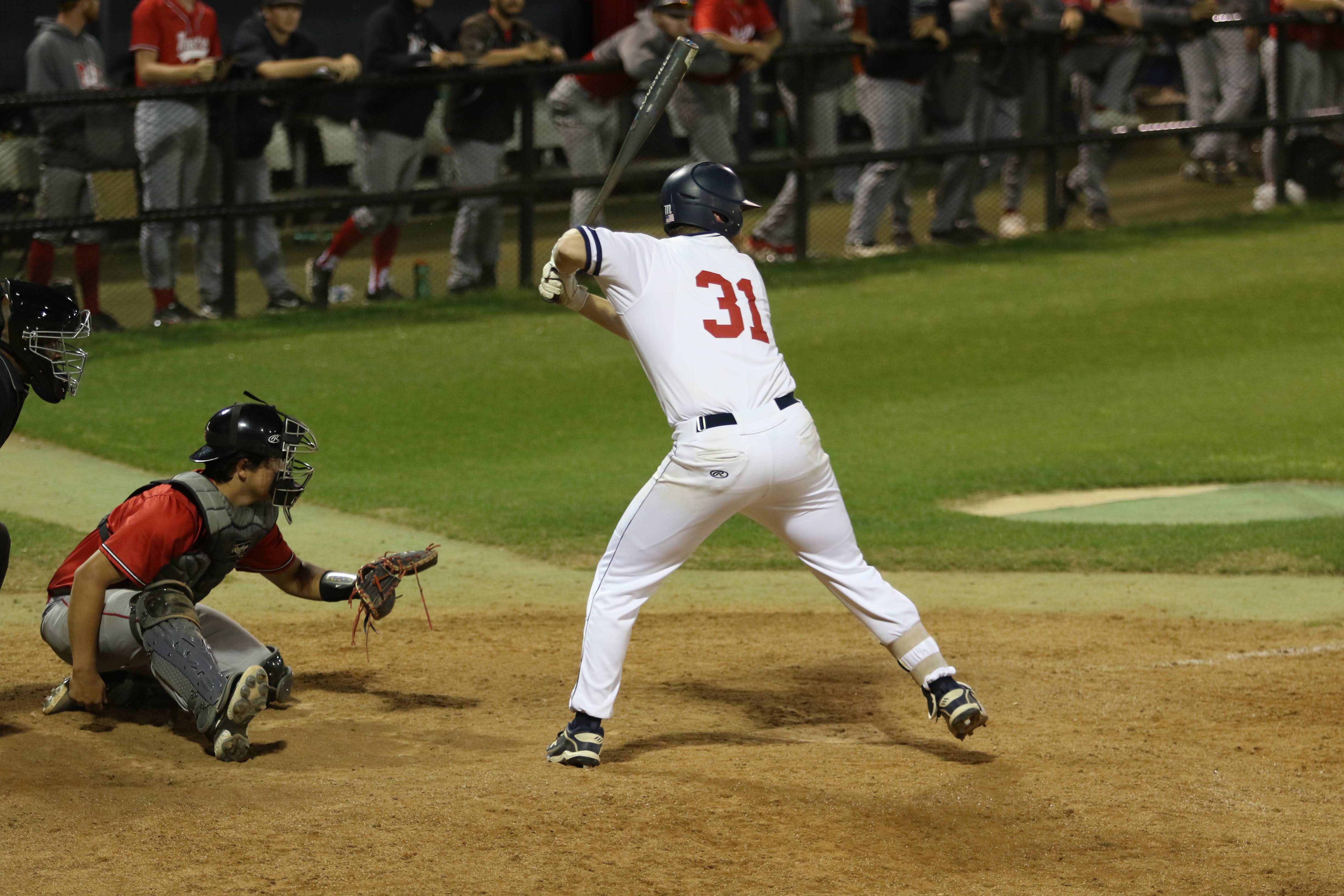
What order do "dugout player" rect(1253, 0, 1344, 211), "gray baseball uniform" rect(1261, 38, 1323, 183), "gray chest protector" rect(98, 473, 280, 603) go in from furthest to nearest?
"gray baseball uniform" rect(1261, 38, 1323, 183) → "dugout player" rect(1253, 0, 1344, 211) → "gray chest protector" rect(98, 473, 280, 603)

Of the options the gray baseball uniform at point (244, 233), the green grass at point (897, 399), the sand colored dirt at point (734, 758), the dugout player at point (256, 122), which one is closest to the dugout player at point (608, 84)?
the green grass at point (897, 399)

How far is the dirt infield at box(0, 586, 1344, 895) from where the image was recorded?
4270mm

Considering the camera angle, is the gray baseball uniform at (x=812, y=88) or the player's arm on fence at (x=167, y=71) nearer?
the player's arm on fence at (x=167, y=71)

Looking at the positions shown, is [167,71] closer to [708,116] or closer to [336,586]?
[708,116]

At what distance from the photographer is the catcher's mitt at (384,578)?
18.3ft

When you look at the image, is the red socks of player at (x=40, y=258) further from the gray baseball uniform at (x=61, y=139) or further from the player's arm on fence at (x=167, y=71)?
the player's arm on fence at (x=167, y=71)

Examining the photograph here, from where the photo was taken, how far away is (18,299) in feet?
17.0

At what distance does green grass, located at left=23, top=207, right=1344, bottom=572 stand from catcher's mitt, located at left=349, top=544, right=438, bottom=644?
2418mm

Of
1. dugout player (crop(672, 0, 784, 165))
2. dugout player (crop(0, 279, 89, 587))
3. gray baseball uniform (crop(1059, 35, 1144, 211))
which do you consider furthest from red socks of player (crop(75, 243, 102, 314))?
gray baseball uniform (crop(1059, 35, 1144, 211))

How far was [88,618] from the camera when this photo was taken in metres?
5.12

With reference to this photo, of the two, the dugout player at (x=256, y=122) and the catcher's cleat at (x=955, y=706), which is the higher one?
the dugout player at (x=256, y=122)

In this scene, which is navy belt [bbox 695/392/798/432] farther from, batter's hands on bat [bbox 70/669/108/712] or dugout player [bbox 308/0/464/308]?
dugout player [bbox 308/0/464/308]

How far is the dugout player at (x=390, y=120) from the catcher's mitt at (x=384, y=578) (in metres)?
7.73

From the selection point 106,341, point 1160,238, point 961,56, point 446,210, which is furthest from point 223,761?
point 1160,238
